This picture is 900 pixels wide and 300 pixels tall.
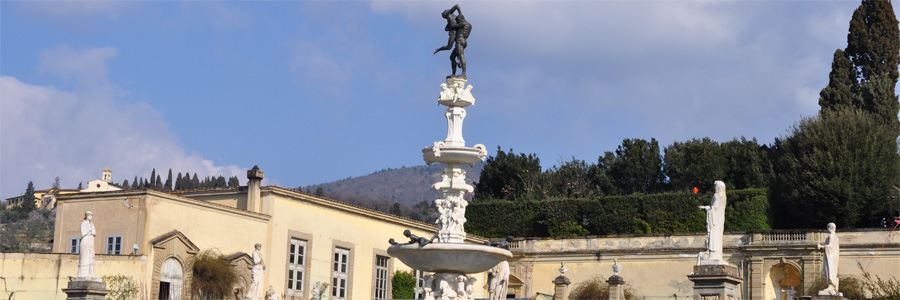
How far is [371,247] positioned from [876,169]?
23822 millimetres

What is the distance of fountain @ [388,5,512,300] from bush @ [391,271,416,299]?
2602 cm

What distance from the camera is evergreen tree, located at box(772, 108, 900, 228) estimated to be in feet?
170

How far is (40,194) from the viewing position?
423ft

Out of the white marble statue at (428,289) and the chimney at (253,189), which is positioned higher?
the chimney at (253,189)

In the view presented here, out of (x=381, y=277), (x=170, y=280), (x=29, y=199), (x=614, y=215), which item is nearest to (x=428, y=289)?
(x=170, y=280)

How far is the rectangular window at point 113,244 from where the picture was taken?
34250mm

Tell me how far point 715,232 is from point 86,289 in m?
13.3

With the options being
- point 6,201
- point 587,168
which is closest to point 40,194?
point 6,201

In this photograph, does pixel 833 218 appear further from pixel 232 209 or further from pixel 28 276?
pixel 28 276

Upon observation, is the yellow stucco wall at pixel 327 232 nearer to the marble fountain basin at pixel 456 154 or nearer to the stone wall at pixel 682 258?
the stone wall at pixel 682 258

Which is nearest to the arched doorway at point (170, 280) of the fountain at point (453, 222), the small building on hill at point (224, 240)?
the small building on hill at point (224, 240)

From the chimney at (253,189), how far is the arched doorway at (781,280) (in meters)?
21.5

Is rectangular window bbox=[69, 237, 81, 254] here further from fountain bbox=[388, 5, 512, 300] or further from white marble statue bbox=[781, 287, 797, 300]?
white marble statue bbox=[781, 287, 797, 300]

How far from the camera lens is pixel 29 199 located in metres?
116
